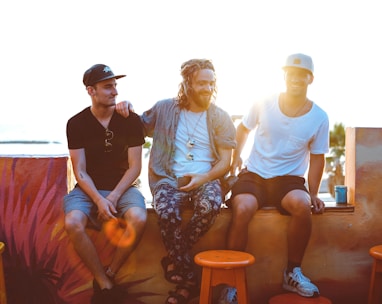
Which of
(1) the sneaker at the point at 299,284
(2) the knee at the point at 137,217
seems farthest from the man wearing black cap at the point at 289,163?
(2) the knee at the point at 137,217

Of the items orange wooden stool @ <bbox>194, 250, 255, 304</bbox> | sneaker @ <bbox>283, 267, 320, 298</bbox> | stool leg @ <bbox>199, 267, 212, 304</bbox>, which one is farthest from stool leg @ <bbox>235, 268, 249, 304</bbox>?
sneaker @ <bbox>283, 267, 320, 298</bbox>

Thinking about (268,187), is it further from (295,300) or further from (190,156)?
(295,300)

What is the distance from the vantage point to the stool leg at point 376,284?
11.3 ft

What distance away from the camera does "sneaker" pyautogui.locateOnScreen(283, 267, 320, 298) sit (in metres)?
3.46

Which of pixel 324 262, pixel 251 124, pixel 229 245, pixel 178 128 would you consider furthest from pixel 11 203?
pixel 324 262

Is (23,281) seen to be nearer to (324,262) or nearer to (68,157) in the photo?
(68,157)

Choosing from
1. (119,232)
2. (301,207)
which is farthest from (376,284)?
(119,232)

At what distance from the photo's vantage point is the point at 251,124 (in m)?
3.89

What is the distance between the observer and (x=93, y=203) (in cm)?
345

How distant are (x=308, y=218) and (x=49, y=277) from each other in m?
1.89

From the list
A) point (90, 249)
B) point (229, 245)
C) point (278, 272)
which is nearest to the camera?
point (90, 249)

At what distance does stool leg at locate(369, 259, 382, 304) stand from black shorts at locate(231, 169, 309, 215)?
2.27ft

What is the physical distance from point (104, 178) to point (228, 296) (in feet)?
3.80

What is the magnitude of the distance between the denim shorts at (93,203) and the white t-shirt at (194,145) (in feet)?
1.22
